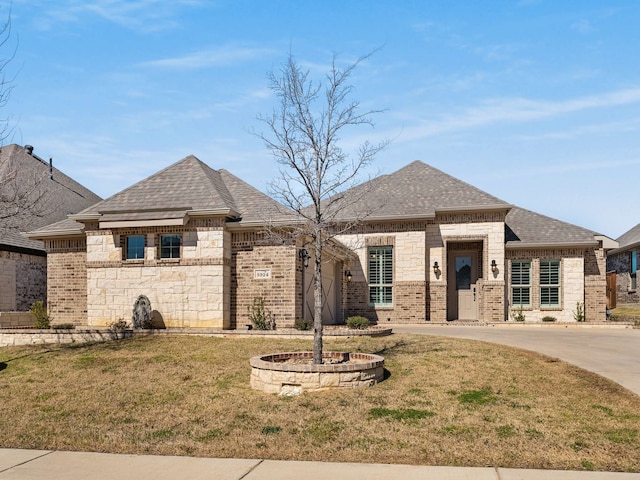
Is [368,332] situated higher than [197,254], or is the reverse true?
[197,254]

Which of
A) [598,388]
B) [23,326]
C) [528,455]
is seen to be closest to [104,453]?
[528,455]

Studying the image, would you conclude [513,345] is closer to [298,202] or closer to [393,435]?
[298,202]

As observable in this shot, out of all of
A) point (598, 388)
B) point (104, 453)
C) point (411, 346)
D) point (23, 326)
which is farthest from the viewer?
point (23, 326)

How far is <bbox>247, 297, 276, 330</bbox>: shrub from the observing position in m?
19.3

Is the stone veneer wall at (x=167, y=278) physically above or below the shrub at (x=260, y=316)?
above

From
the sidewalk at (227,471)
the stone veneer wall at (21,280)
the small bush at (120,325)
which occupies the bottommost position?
the sidewalk at (227,471)

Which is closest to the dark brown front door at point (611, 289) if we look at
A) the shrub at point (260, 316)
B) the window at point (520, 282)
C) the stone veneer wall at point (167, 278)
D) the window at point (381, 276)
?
the window at point (520, 282)

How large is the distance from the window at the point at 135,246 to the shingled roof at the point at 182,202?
754 millimetres

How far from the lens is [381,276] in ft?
88.8

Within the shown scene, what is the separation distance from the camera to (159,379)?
41.8 ft

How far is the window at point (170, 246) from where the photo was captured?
20.3m

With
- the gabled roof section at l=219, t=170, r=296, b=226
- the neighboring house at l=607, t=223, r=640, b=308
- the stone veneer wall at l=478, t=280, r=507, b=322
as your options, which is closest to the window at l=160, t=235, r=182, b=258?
the gabled roof section at l=219, t=170, r=296, b=226

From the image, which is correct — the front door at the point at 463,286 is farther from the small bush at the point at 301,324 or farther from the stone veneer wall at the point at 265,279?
the small bush at the point at 301,324

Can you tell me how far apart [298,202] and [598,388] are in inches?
273
